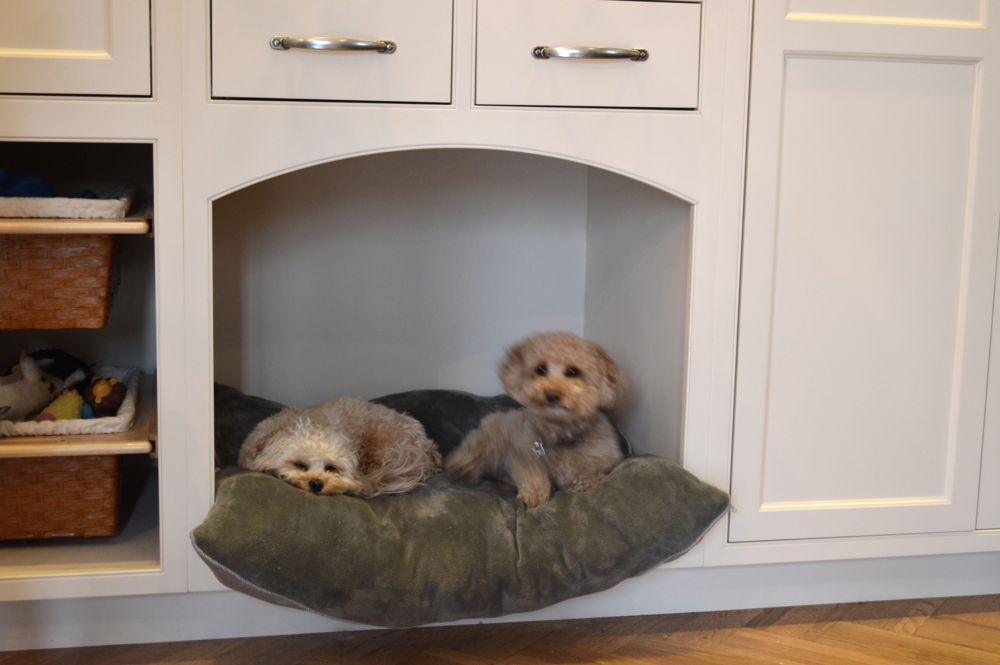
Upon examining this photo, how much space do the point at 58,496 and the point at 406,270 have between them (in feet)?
2.80

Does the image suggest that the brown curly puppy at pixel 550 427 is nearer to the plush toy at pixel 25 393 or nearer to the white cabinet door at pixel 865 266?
the white cabinet door at pixel 865 266

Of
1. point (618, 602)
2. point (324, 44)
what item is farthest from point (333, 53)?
point (618, 602)

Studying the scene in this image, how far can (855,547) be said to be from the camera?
1.44 m

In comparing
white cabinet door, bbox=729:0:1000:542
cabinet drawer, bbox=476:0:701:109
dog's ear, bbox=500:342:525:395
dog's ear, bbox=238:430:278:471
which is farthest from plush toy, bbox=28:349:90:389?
white cabinet door, bbox=729:0:1000:542

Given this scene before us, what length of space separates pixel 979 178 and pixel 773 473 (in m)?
0.62

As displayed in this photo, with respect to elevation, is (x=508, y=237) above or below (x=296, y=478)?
above

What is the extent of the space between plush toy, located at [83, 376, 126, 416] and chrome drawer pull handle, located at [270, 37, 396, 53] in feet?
2.10

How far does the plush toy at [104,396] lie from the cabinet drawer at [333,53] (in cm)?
55

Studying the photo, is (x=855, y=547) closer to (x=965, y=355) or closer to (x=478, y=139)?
(x=965, y=355)

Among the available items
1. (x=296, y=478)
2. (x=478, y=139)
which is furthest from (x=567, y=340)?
(x=296, y=478)

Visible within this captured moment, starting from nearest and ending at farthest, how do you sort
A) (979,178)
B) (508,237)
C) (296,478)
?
(296,478) → (979,178) → (508,237)

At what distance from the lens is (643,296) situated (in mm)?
1558

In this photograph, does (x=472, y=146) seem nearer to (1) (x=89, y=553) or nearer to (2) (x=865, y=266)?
(2) (x=865, y=266)

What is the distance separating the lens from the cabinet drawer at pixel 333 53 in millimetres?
1169
